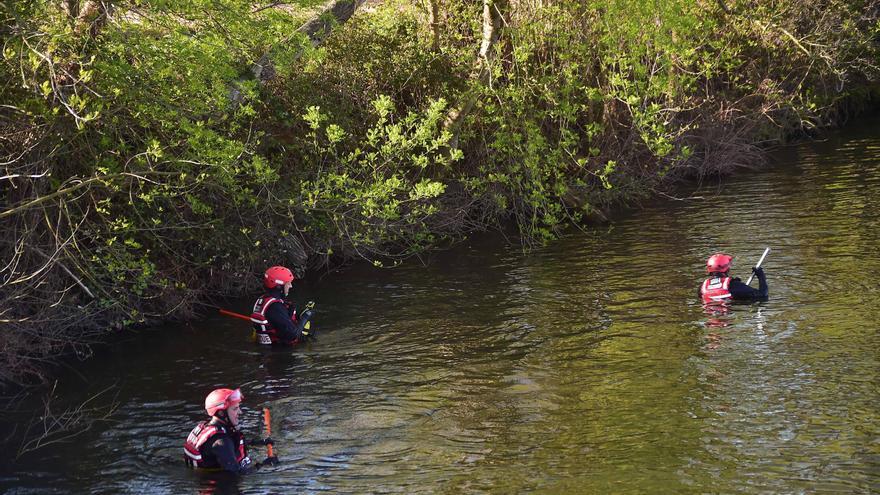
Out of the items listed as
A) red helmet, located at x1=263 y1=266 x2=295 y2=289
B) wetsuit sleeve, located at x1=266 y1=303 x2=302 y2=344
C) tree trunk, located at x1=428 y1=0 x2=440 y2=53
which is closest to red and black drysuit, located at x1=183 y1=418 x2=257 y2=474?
wetsuit sleeve, located at x1=266 y1=303 x2=302 y2=344

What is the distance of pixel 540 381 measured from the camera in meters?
13.9

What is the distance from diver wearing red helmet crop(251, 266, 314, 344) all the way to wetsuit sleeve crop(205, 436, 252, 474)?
5.08 metres

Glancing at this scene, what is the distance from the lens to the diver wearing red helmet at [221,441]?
451 inches

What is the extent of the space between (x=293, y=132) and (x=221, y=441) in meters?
10.8

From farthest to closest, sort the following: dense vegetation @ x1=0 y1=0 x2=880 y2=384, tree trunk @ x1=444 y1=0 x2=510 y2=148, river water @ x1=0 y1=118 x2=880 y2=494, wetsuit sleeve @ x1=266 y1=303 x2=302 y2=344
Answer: tree trunk @ x1=444 y1=0 x2=510 y2=148 → wetsuit sleeve @ x1=266 y1=303 x2=302 y2=344 → dense vegetation @ x1=0 y1=0 x2=880 y2=384 → river water @ x1=0 y1=118 x2=880 y2=494

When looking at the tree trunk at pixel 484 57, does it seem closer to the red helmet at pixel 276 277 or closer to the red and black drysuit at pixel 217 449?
the red helmet at pixel 276 277

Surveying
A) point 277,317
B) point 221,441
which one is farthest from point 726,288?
point 221,441

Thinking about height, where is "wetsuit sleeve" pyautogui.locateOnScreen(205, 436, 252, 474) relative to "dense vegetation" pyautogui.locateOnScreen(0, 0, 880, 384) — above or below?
below

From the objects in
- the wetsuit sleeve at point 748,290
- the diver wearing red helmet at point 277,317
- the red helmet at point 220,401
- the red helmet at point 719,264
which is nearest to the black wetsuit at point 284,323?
the diver wearing red helmet at point 277,317

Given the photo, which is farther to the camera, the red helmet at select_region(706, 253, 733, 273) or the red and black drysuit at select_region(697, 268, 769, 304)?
the red helmet at select_region(706, 253, 733, 273)

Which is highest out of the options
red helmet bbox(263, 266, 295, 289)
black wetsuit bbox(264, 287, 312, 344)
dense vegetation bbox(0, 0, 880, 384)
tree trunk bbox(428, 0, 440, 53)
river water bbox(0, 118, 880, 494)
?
tree trunk bbox(428, 0, 440, 53)

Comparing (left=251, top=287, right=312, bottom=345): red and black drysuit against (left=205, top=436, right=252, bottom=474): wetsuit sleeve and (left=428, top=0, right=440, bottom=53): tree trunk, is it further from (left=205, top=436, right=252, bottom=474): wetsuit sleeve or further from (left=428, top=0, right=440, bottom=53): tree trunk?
(left=428, top=0, right=440, bottom=53): tree trunk

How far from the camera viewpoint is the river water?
36.4 ft

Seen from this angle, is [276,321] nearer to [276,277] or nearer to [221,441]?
[276,277]
